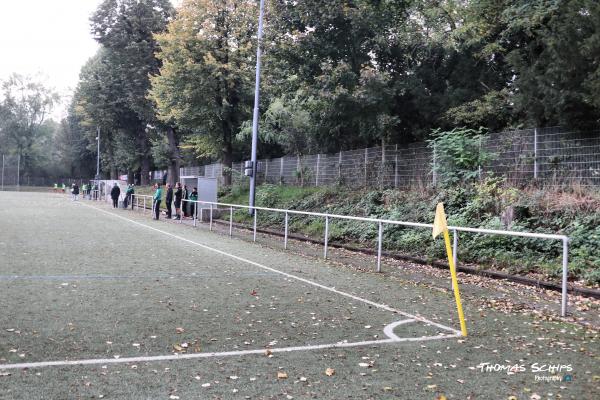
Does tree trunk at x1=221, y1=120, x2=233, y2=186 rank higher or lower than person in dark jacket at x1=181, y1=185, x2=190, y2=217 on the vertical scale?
higher

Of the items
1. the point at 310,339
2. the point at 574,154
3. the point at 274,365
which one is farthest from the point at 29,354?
the point at 574,154

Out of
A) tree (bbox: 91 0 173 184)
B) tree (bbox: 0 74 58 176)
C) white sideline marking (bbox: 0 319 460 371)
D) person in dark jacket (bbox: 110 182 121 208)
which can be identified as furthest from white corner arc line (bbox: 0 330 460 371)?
tree (bbox: 0 74 58 176)

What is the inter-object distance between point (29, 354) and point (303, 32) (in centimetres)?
1729

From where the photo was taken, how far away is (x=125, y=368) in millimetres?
4508

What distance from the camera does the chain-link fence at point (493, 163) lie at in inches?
506

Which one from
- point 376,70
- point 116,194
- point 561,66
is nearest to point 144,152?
point 116,194

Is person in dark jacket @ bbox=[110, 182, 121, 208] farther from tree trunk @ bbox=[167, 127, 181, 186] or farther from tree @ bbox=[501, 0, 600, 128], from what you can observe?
tree @ bbox=[501, 0, 600, 128]

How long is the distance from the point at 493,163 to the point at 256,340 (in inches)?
459

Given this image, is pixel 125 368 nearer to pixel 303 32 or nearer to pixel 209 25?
pixel 303 32

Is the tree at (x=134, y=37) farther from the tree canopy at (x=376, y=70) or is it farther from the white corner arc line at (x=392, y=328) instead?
the white corner arc line at (x=392, y=328)

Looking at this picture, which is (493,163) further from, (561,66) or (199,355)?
(199,355)

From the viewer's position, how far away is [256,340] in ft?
18.0

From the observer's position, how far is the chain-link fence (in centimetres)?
1285

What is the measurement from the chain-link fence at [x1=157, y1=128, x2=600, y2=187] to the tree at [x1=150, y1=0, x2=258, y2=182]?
6.51 meters
